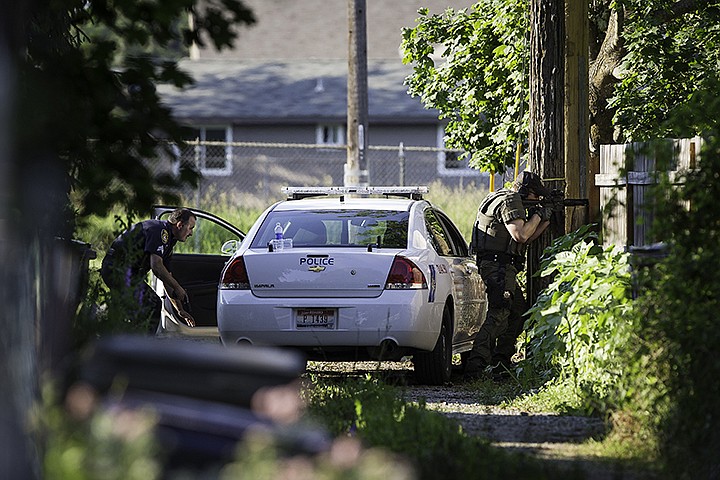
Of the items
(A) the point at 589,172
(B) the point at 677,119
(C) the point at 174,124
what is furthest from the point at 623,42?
(C) the point at 174,124

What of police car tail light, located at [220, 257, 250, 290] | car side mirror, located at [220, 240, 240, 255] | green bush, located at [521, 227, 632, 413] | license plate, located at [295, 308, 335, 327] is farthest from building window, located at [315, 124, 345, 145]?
license plate, located at [295, 308, 335, 327]

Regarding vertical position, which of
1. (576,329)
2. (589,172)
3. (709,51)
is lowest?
(576,329)

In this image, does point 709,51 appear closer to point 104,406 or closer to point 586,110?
point 586,110

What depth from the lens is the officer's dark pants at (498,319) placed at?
1203 cm

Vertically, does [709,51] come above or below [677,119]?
above

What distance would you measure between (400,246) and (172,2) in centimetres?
548

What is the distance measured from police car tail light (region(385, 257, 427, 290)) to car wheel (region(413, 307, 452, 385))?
0.62m

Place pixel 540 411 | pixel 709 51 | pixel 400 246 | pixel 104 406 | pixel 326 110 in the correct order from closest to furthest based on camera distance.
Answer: pixel 104 406 < pixel 540 411 < pixel 400 246 < pixel 709 51 < pixel 326 110

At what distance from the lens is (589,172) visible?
1221cm

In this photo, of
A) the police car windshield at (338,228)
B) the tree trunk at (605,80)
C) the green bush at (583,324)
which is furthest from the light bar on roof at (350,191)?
the tree trunk at (605,80)

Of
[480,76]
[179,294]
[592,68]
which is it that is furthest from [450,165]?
[179,294]

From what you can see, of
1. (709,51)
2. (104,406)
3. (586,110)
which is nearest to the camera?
(104,406)

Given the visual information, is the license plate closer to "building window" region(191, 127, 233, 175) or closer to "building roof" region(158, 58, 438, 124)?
"building roof" region(158, 58, 438, 124)

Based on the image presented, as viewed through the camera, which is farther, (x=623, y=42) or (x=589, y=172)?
(x=623, y=42)
